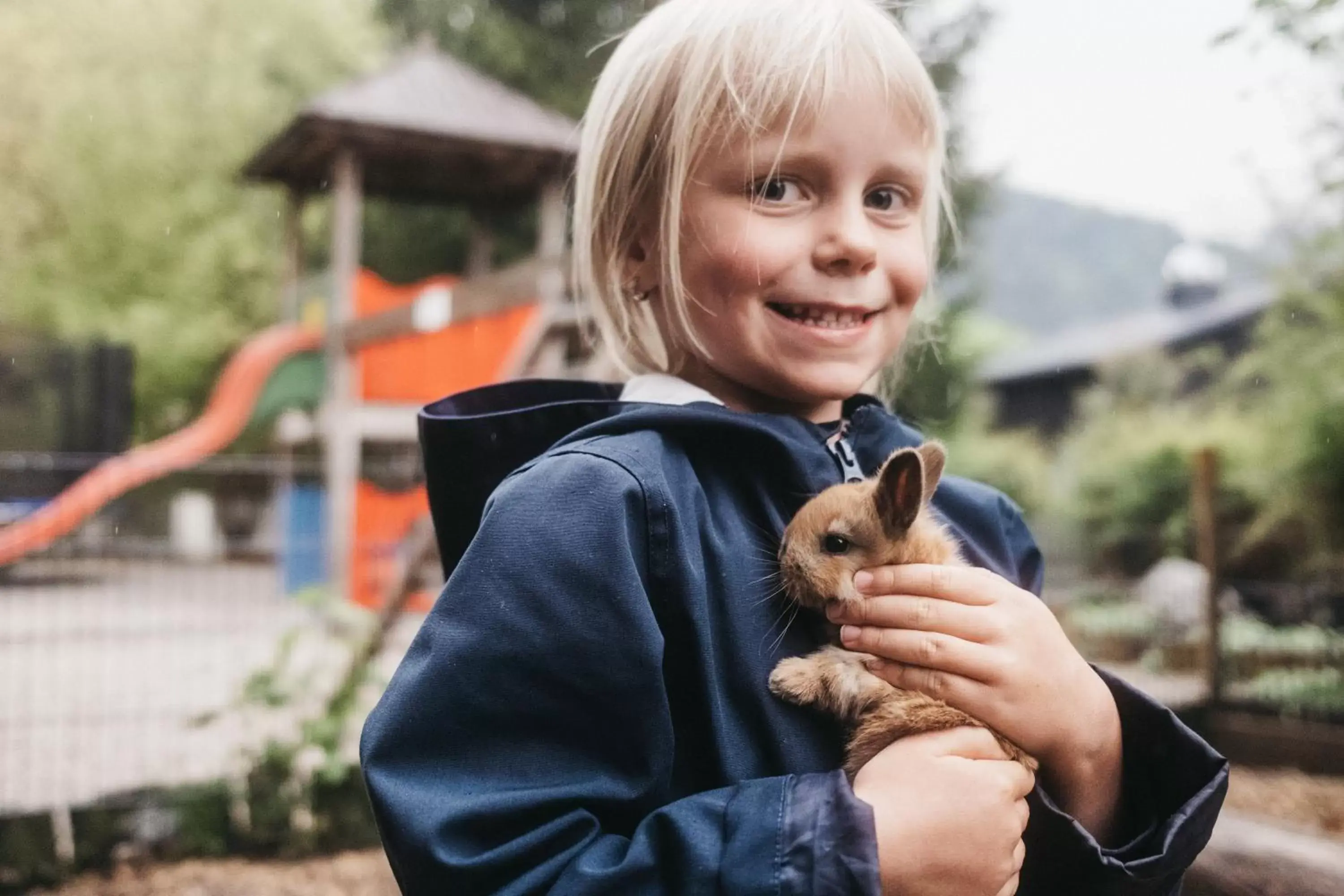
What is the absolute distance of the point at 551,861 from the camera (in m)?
1.03

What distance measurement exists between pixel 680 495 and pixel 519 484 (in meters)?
0.20

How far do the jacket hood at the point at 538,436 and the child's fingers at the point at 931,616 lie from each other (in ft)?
0.72

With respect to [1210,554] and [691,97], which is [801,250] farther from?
[1210,554]

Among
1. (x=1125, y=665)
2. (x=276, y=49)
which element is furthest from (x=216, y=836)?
(x=276, y=49)

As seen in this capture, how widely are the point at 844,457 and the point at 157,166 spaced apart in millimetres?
16409

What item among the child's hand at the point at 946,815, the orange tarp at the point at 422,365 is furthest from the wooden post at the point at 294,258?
the child's hand at the point at 946,815

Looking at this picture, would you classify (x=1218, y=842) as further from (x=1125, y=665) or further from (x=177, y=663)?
(x=177, y=663)

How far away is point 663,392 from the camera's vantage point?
1.47m

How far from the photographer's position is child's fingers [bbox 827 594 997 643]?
1265mm

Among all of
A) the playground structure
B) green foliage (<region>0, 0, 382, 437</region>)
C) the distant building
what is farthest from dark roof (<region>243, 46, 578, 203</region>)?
the distant building

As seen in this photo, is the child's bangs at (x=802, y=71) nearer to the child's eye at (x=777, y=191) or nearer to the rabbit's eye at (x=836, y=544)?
the child's eye at (x=777, y=191)

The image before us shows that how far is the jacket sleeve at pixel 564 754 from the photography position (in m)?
1.02

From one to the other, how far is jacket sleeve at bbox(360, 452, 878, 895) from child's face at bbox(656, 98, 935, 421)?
1.20 ft

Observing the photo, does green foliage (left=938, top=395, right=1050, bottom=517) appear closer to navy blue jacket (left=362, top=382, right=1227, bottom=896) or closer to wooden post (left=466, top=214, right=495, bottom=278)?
wooden post (left=466, top=214, right=495, bottom=278)
